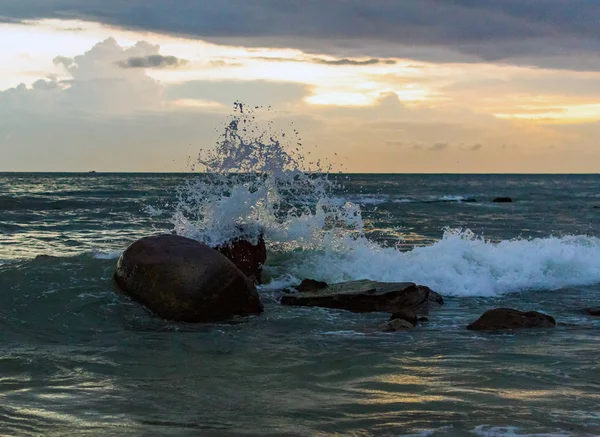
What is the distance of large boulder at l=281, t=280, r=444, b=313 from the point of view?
365 inches

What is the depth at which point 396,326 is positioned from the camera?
7.81 meters

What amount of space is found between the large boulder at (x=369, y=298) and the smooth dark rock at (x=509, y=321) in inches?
52.2

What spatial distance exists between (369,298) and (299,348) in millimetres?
2662

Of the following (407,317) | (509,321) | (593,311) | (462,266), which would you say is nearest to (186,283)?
(407,317)

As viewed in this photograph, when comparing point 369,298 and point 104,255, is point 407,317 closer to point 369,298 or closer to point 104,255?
point 369,298

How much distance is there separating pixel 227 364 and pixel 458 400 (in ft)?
7.28

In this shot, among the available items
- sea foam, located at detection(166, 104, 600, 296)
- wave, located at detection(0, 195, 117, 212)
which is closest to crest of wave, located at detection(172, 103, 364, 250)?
sea foam, located at detection(166, 104, 600, 296)

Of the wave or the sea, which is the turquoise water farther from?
the wave

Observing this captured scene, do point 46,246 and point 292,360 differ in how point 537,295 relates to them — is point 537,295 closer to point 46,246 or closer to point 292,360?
point 292,360

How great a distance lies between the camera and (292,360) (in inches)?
250

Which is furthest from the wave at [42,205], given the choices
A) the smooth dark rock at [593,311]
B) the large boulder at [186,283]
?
the smooth dark rock at [593,311]

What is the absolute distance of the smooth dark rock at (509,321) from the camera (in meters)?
7.87

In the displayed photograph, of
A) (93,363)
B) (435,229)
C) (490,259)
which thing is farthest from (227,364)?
(435,229)

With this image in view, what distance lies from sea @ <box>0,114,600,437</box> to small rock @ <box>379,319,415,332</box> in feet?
0.51
